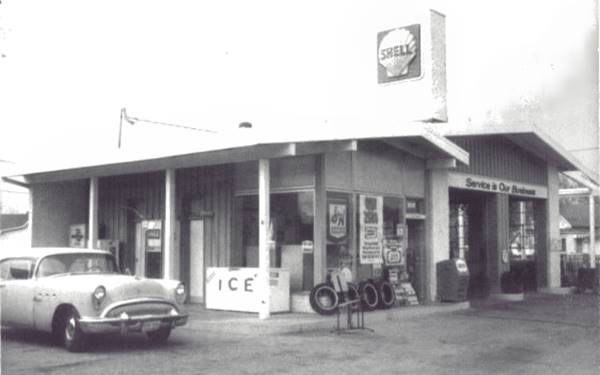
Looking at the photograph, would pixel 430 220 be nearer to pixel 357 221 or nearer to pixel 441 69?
pixel 357 221

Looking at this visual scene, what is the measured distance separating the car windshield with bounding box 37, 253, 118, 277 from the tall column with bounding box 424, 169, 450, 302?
8402 mm

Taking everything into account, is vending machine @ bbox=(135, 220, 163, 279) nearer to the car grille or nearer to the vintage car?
the vintage car

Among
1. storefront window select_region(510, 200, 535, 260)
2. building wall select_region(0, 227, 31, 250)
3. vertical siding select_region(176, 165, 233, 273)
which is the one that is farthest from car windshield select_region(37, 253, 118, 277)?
building wall select_region(0, 227, 31, 250)

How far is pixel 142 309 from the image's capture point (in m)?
10.5

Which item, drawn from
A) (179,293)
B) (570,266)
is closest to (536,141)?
(570,266)

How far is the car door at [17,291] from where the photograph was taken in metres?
11.1

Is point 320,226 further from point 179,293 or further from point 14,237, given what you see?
point 14,237

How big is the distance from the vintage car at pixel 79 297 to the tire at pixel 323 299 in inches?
138

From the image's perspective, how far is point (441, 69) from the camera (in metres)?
21.1

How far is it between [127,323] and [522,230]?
622 inches

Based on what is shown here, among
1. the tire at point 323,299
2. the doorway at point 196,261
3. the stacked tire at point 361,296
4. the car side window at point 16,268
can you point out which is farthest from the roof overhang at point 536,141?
the car side window at point 16,268

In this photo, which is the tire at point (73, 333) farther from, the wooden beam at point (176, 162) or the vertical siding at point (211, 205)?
the vertical siding at point (211, 205)

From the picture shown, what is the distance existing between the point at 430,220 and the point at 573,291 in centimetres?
771

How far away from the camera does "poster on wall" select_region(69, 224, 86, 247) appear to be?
20109 mm
